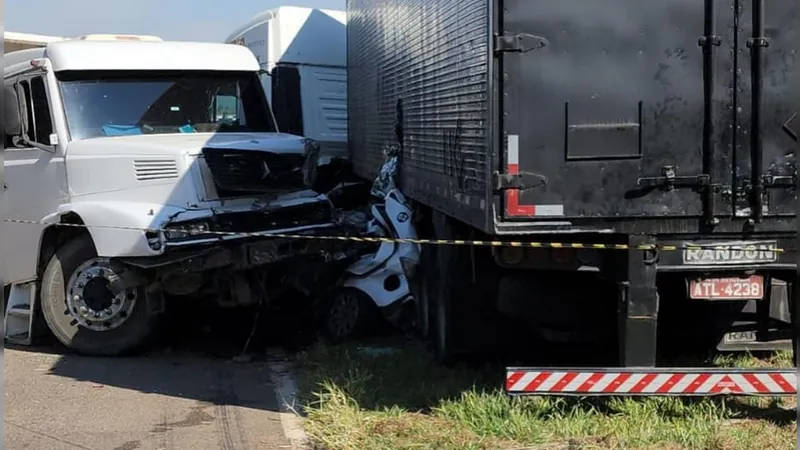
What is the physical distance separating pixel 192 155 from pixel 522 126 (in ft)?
13.9

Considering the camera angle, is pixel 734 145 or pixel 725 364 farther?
pixel 725 364

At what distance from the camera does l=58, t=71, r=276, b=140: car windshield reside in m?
9.52

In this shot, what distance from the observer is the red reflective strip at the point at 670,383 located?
19.5 ft

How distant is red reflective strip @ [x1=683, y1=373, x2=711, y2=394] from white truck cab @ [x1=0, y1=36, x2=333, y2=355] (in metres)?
4.11

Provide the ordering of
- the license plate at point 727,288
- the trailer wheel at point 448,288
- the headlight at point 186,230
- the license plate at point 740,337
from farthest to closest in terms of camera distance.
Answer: the headlight at point 186,230, the trailer wheel at point 448,288, the license plate at point 740,337, the license plate at point 727,288

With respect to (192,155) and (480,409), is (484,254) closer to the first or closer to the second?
(480,409)

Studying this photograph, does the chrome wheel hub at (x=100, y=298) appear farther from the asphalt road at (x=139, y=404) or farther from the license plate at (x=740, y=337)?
the license plate at (x=740, y=337)

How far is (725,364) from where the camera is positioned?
7.61 meters

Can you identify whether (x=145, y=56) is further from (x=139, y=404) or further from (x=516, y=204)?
(x=516, y=204)

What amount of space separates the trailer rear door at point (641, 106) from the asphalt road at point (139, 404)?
Answer: 8.32 feet

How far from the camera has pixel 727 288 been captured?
6.06 meters

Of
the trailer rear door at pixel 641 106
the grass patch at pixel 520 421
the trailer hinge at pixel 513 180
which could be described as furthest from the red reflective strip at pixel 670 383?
the trailer hinge at pixel 513 180

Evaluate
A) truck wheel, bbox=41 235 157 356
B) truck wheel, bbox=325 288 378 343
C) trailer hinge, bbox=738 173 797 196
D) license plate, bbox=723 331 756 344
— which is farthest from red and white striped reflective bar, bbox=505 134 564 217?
truck wheel, bbox=41 235 157 356

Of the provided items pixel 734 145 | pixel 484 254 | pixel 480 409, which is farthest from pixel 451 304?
pixel 734 145
